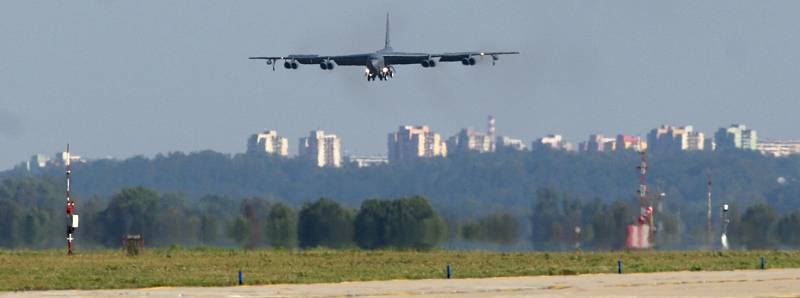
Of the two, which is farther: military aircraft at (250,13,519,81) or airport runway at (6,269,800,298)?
military aircraft at (250,13,519,81)

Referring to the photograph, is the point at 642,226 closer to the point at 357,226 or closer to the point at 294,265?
the point at 357,226

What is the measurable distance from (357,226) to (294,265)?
4953 centimetres

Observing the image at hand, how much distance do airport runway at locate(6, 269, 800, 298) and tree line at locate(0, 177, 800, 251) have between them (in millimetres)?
48914

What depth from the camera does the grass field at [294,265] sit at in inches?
2574

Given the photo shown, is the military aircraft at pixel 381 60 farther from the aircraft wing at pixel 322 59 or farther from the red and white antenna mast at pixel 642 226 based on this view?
the red and white antenna mast at pixel 642 226

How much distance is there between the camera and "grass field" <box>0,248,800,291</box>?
65.4m

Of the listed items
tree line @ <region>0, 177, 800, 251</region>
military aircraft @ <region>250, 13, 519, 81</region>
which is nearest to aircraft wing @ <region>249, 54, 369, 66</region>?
military aircraft @ <region>250, 13, 519, 81</region>

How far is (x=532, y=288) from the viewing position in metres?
61.1

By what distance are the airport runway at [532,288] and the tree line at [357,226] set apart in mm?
48914

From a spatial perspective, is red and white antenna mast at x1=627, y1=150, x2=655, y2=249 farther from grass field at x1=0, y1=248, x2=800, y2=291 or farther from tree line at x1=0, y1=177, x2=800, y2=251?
grass field at x1=0, y1=248, x2=800, y2=291

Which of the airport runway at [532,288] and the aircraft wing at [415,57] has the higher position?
the aircraft wing at [415,57]

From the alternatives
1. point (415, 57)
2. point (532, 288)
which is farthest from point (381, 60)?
point (532, 288)

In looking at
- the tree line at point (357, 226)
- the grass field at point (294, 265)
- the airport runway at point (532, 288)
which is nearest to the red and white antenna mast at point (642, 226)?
the tree line at point (357, 226)

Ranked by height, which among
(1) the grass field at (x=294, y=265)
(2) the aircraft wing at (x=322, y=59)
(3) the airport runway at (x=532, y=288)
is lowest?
(3) the airport runway at (x=532, y=288)
